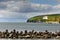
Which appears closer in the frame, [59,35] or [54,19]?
[59,35]

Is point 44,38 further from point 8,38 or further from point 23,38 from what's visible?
point 8,38

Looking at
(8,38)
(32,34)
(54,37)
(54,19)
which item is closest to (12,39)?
(8,38)

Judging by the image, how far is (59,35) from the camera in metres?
15.0

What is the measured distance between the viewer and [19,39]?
525 inches

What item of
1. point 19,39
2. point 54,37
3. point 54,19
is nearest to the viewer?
point 19,39

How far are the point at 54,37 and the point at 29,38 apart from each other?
170 cm

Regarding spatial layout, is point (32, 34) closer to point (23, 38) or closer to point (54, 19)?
point (23, 38)

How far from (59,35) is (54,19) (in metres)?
8.56

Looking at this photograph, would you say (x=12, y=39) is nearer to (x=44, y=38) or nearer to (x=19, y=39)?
(x=19, y=39)

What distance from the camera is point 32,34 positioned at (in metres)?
14.5

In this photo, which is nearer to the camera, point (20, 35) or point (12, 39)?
point (12, 39)

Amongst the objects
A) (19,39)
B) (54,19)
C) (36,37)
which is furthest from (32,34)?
(54,19)

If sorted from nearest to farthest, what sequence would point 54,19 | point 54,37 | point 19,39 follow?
1. point 19,39
2. point 54,37
3. point 54,19

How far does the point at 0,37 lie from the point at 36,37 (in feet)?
7.29
